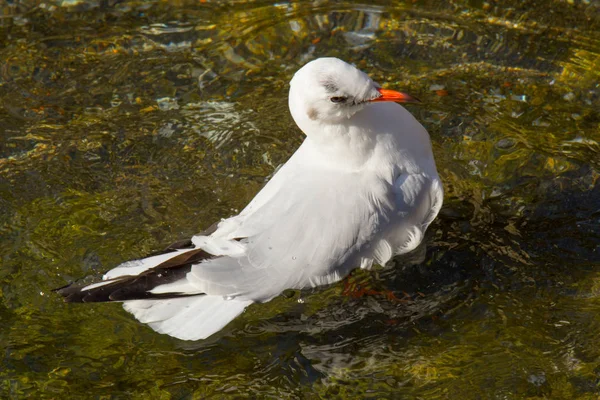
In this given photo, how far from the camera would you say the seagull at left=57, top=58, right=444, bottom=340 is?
3672 mm

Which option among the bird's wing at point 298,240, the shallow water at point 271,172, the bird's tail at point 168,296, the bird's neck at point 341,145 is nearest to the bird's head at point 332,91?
the bird's neck at point 341,145

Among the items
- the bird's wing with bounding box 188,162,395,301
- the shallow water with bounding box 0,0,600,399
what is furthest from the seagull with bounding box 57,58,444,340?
the shallow water with bounding box 0,0,600,399

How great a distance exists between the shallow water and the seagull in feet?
1.12

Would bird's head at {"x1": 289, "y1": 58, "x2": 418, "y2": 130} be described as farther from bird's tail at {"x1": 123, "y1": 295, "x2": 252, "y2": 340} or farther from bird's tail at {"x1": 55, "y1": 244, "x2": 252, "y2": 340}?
bird's tail at {"x1": 123, "y1": 295, "x2": 252, "y2": 340}

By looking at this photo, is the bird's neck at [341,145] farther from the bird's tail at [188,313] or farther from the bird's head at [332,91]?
the bird's tail at [188,313]

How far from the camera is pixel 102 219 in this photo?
4.64 m

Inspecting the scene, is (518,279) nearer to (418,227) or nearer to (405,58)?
(418,227)

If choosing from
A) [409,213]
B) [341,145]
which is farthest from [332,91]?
[409,213]

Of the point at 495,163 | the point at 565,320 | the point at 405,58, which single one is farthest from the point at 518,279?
the point at 405,58

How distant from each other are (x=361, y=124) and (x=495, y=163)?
126cm

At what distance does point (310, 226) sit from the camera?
3.66 metres

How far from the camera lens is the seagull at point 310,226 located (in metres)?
3.67

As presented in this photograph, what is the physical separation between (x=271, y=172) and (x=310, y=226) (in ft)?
4.27

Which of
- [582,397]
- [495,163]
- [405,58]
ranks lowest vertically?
[582,397]
